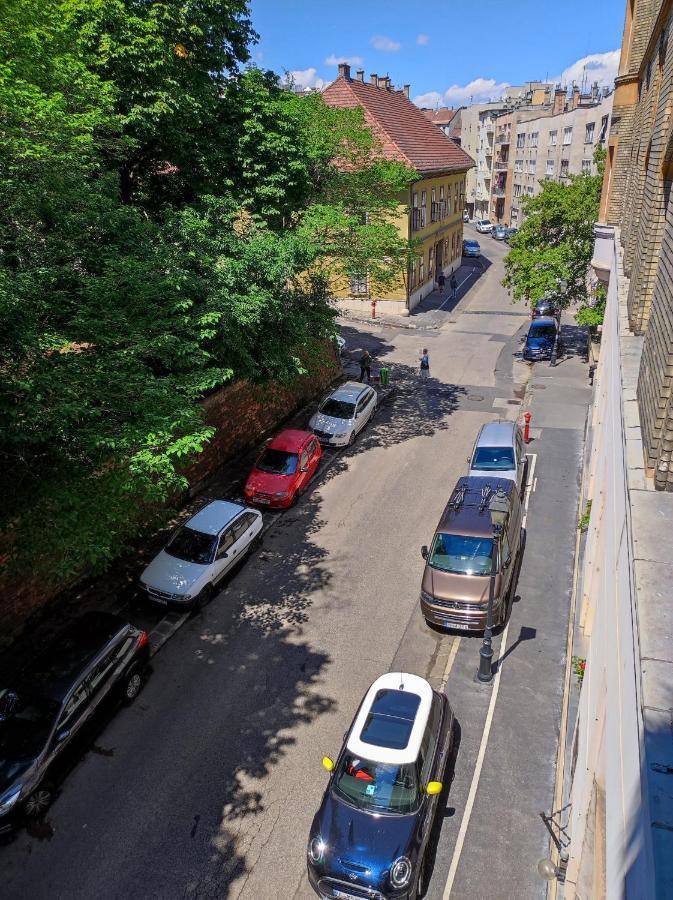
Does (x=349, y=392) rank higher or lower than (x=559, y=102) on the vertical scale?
lower

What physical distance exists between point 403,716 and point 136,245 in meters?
11.5

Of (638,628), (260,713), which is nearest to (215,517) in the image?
(260,713)

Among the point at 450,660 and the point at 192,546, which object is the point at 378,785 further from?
the point at 192,546

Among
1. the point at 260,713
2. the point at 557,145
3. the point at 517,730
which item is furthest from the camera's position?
the point at 557,145

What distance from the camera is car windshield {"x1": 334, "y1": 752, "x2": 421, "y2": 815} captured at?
8.44 meters

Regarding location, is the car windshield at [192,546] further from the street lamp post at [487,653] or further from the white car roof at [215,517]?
the street lamp post at [487,653]

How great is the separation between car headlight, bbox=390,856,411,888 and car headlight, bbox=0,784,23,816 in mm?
5646

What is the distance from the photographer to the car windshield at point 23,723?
930cm

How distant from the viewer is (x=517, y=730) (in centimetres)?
1054

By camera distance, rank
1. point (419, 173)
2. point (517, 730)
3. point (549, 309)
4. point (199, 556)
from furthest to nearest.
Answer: point (419, 173) < point (549, 309) < point (199, 556) < point (517, 730)

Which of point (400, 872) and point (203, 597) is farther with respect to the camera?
point (203, 597)

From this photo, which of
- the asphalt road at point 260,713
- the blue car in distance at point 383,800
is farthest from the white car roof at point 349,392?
the blue car in distance at point 383,800

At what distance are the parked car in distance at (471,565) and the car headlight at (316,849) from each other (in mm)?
5329

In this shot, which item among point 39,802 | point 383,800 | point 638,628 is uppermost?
point 638,628
